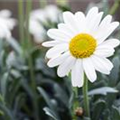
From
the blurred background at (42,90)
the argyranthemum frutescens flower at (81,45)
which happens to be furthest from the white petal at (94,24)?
the blurred background at (42,90)

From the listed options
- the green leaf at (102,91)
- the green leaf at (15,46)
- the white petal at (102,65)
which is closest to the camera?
the white petal at (102,65)

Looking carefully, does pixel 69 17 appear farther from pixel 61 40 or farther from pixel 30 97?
pixel 30 97

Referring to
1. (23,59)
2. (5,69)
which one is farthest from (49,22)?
(5,69)

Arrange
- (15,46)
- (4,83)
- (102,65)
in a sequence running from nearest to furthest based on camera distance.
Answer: (102,65)
(4,83)
(15,46)

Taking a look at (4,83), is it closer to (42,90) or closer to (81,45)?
(42,90)

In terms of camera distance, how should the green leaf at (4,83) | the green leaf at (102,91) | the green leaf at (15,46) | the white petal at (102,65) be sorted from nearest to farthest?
1. the white petal at (102,65)
2. the green leaf at (102,91)
3. the green leaf at (4,83)
4. the green leaf at (15,46)

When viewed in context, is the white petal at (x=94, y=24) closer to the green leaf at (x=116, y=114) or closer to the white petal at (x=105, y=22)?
the white petal at (x=105, y=22)

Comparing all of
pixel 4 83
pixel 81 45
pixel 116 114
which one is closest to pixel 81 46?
pixel 81 45
